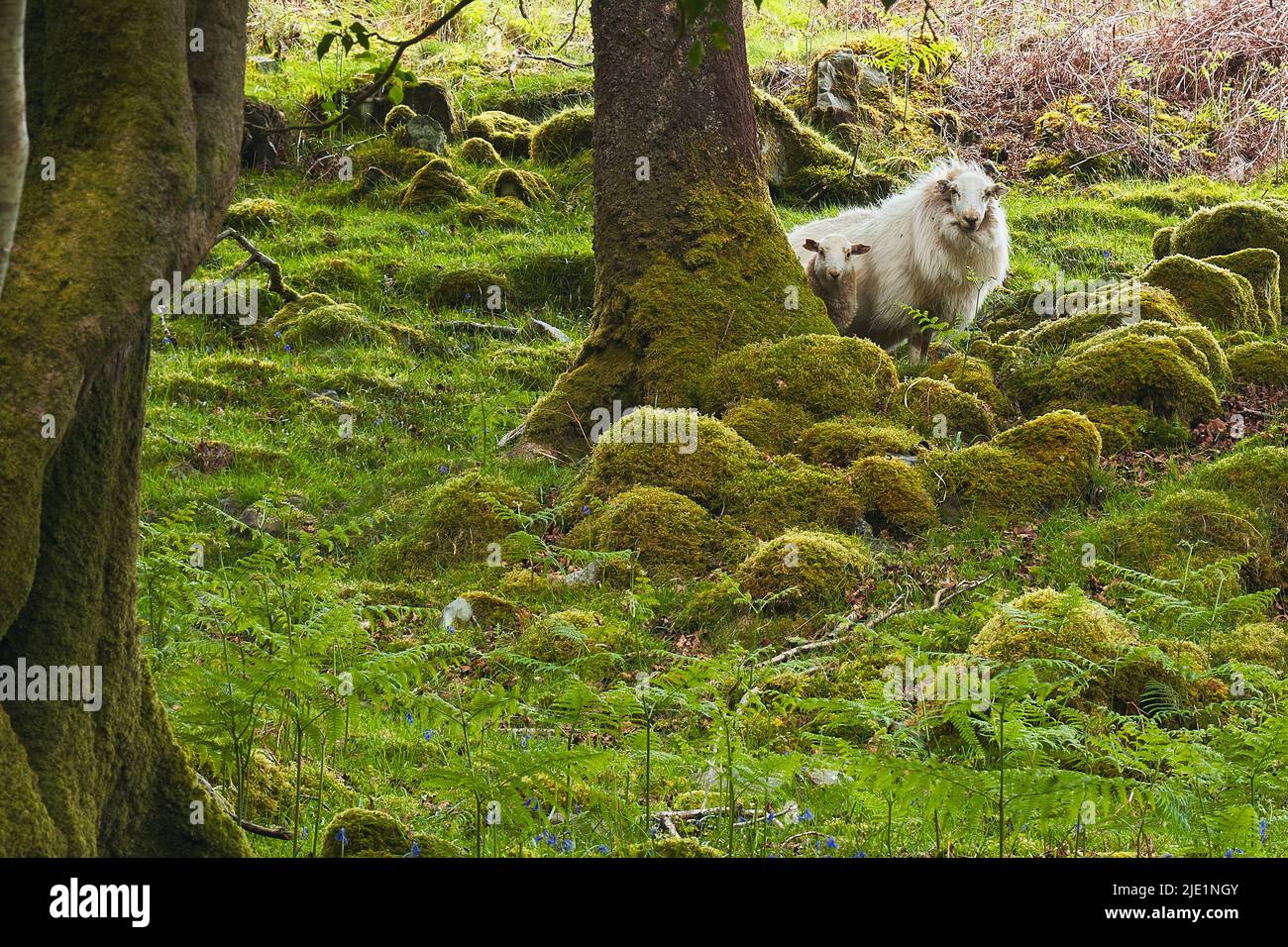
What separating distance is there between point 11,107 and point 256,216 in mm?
15309

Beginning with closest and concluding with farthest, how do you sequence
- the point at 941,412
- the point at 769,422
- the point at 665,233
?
the point at 769,422 → the point at 941,412 → the point at 665,233

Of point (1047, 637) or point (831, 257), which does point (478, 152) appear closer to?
point (831, 257)

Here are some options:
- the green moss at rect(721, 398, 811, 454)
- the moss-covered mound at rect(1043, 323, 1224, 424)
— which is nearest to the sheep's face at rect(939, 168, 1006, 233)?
the moss-covered mound at rect(1043, 323, 1224, 424)

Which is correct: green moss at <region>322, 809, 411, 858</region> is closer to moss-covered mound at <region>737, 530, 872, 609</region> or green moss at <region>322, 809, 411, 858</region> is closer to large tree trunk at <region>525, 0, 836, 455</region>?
moss-covered mound at <region>737, 530, 872, 609</region>

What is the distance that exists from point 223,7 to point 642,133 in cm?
721

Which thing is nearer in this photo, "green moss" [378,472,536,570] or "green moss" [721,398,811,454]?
"green moss" [378,472,536,570]

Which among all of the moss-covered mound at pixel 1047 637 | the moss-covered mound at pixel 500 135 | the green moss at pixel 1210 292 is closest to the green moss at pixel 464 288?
the moss-covered mound at pixel 500 135

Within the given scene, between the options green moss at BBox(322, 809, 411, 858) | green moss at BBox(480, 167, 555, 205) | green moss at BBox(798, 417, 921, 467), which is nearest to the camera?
green moss at BBox(322, 809, 411, 858)

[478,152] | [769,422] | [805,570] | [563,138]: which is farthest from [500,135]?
[805,570]

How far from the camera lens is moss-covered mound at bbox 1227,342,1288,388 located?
11547mm

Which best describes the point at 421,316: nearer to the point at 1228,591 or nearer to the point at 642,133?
the point at 642,133

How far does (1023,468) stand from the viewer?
10.0m

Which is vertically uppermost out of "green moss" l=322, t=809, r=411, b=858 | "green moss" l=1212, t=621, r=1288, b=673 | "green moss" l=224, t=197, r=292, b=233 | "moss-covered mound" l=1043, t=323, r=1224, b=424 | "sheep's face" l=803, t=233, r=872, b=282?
"green moss" l=224, t=197, r=292, b=233

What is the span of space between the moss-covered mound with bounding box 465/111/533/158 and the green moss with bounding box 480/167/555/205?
1.58 m
